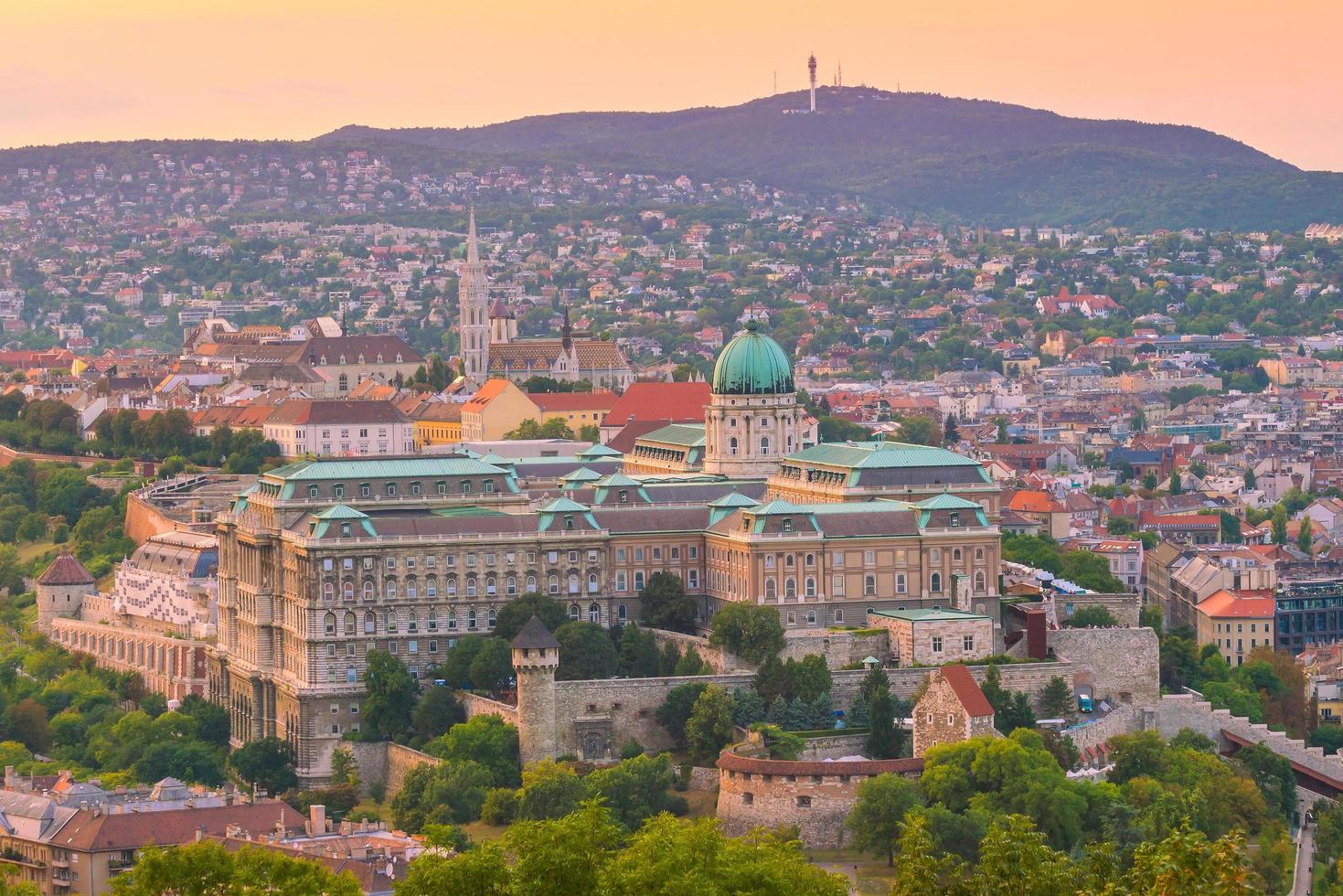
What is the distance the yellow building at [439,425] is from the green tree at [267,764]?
6069 cm

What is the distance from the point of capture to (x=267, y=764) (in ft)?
374

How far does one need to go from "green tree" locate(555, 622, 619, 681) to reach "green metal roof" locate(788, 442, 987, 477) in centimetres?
1417

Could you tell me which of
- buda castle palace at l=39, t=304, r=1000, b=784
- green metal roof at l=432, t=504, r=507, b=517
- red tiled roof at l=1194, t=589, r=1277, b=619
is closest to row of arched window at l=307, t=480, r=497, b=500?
buda castle palace at l=39, t=304, r=1000, b=784

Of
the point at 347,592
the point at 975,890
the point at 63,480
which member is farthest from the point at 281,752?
the point at 63,480

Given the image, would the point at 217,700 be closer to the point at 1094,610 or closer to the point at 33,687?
the point at 33,687

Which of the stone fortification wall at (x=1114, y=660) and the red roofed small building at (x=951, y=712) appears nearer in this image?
the red roofed small building at (x=951, y=712)

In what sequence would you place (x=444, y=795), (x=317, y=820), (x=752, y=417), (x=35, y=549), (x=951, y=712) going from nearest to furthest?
(x=317, y=820) → (x=444, y=795) → (x=951, y=712) → (x=752, y=417) → (x=35, y=549)

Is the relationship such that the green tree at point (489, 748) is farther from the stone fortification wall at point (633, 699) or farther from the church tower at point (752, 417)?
the church tower at point (752, 417)

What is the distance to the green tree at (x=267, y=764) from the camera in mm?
113125

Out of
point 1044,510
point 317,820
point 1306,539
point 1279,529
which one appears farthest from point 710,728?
point 1279,529

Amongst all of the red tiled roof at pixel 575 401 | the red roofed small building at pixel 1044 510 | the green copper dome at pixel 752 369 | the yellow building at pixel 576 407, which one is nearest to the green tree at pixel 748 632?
the green copper dome at pixel 752 369

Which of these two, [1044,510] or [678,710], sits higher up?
[678,710]

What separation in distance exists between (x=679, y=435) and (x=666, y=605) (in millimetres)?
25355

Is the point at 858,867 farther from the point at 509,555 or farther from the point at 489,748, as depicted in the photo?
the point at 509,555
